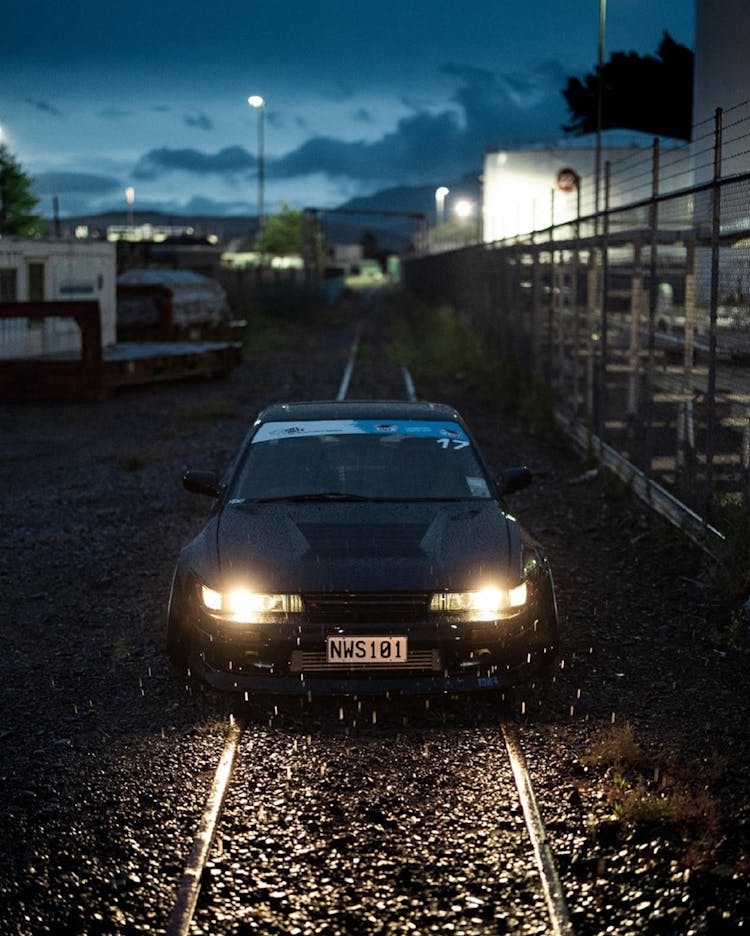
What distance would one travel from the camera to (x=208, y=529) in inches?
266

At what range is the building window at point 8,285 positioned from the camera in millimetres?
24219

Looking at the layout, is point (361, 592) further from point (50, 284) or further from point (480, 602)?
point (50, 284)

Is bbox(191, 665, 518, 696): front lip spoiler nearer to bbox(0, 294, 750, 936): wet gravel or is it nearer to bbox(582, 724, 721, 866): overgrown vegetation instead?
bbox(0, 294, 750, 936): wet gravel

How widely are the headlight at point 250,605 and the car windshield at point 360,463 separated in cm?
104

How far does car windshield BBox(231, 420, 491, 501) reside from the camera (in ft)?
23.2

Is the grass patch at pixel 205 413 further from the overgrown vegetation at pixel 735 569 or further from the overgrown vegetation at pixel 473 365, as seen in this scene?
the overgrown vegetation at pixel 735 569

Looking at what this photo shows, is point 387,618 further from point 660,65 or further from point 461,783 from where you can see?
point 660,65

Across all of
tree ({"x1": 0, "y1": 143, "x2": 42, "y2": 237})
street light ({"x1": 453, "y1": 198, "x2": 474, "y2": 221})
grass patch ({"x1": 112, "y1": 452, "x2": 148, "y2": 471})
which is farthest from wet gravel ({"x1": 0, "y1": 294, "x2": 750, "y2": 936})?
tree ({"x1": 0, "y1": 143, "x2": 42, "y2": 237})

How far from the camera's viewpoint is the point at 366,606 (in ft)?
19.4

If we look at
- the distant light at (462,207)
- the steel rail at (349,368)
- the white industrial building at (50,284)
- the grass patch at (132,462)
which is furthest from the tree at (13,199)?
the grass patch at (132,462)

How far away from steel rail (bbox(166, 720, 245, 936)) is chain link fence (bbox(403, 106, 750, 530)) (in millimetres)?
4239

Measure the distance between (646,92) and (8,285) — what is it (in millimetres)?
54958

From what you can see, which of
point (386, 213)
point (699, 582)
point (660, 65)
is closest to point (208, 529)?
point (699, 582)

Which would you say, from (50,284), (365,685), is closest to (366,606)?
(365,685)
